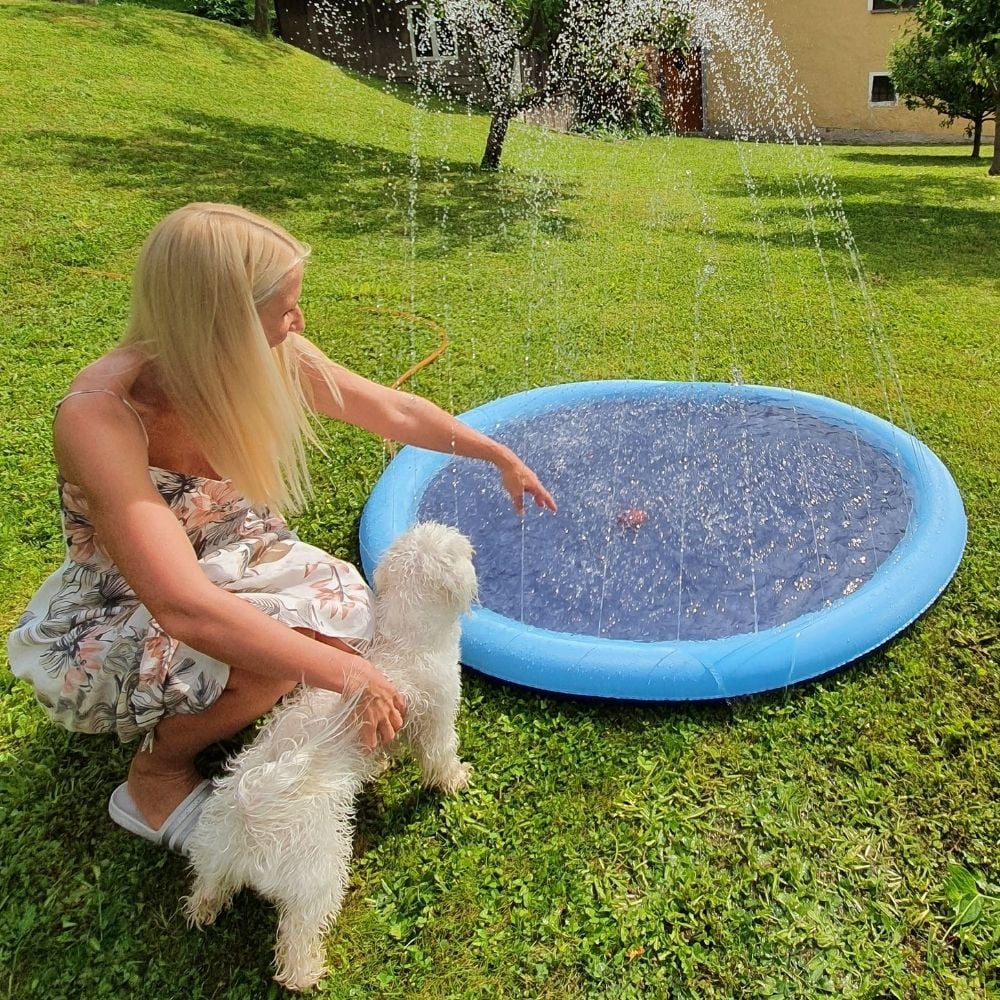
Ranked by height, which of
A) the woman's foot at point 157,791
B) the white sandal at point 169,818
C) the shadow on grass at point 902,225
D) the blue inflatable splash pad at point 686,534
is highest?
the shadow on grass at point 902,225

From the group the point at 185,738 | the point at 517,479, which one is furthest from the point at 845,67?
the point at 185,738

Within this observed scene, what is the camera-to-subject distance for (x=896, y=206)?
10.0 metres

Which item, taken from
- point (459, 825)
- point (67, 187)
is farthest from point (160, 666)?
point (67, 187)

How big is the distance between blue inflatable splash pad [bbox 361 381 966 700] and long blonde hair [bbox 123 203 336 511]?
1132mm

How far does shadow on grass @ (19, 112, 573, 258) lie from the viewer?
7742 mm

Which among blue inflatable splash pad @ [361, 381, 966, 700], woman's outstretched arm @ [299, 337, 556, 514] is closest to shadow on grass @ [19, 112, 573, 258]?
blue inflatable splash pad @ [361, 381, 966, 700]

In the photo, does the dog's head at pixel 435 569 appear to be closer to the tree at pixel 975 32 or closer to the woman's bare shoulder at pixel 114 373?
the woman's bare shoulder at pixel 114 373

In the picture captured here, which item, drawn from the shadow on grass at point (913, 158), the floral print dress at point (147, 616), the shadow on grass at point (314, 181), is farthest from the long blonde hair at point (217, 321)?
the shadow on grass at point (913, 158)

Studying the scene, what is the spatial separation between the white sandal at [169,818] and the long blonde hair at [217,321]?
883 mm

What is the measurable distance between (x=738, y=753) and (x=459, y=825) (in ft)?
2.90

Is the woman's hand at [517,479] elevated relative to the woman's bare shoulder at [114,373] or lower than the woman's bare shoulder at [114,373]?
lower

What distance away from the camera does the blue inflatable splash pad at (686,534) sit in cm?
255

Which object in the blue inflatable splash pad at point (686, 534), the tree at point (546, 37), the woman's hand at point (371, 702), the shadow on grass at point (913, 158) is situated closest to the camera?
the woman's hand at point (371, 702)

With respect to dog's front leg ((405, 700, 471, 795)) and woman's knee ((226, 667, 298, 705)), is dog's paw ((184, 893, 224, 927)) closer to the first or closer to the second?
woman's knee ((226, 667, 298, 705))
